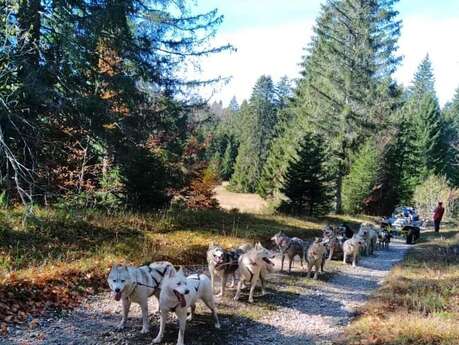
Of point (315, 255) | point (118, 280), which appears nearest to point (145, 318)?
point (118, 280)

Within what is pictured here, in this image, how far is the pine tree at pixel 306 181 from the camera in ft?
83.3

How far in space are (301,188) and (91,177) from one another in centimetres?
1168

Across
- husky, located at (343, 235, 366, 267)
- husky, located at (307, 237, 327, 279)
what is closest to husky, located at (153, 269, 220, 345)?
husky, located at (307, 237, 327, 279)

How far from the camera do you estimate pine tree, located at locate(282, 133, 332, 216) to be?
83.3ft

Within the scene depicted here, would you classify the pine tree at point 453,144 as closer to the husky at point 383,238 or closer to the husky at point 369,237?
the husky at point 383,238

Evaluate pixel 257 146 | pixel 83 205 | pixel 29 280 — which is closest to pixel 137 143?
pixel 83 205

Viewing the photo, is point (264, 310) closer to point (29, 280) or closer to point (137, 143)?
point (29, 280)

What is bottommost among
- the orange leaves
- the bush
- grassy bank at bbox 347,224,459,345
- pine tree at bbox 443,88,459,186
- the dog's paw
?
the dog's paw

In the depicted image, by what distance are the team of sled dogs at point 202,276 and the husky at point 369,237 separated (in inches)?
58.4

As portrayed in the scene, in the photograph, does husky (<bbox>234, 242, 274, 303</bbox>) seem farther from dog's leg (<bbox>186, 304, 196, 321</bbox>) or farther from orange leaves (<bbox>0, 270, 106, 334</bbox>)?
orange leaves (<bbox>0, 270, 106, 334</bbox>)

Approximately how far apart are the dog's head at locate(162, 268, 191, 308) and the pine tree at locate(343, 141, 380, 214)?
109 feet

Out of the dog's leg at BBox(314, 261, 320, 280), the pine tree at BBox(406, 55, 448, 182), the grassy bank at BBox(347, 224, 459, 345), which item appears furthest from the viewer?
the pine tree at BBox(406, 55, 448, 182)

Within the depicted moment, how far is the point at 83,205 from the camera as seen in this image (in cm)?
1616

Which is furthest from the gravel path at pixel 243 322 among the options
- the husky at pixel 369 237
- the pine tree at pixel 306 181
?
the pine tree at pixel 306 181
